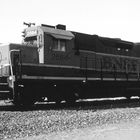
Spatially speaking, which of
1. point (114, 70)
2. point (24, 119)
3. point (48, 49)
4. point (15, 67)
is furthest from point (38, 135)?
point (114, 70)

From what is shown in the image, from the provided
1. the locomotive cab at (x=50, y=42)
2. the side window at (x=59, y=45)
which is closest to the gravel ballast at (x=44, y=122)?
the locomotive cab at (x=50, y=42)

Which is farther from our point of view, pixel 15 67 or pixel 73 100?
pixel 73 100

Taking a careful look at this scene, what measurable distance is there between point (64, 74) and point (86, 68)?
1670 mm

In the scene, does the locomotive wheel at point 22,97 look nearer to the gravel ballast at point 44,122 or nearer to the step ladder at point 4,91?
the step ladder at point 4,91

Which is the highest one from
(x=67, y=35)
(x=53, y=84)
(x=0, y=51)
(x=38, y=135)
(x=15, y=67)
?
(x=67, y=35)

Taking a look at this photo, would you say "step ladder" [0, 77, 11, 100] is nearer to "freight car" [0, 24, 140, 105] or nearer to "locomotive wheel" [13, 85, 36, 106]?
"freight car" [0, 24, 140, 105]

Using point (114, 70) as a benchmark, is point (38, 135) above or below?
below

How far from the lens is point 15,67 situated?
1105 centimetres

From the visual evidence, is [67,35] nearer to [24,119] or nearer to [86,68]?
[86,68]

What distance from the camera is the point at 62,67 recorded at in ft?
42.0

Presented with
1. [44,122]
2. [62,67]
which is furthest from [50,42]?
[44,122]

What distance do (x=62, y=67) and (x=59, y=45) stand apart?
105cm

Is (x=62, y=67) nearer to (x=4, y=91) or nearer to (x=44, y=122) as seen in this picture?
(x=4, y=91)

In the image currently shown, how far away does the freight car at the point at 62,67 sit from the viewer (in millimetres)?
11109
